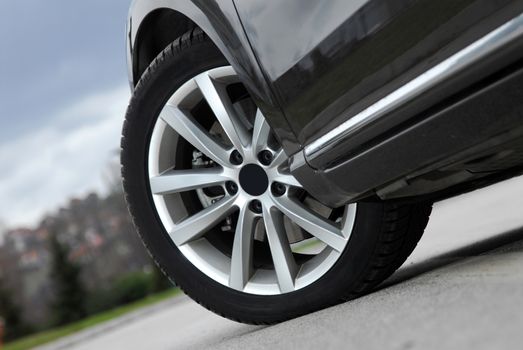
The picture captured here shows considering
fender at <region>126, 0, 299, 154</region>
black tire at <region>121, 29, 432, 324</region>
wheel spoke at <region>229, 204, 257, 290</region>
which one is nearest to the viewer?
fender at <region>126, 0, 299, 154</region>

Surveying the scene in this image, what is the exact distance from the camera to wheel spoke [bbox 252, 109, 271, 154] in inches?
106

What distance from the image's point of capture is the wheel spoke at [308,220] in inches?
105

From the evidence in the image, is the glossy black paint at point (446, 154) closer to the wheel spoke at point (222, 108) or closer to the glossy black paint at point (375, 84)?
the glossy black paint at point (375, 84)

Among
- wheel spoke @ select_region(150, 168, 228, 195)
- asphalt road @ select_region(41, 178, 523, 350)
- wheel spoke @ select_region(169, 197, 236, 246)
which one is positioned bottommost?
asphalt road @ select_region(41, 178, 523, 350)

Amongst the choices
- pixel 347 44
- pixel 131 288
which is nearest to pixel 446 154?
pixel 347 44

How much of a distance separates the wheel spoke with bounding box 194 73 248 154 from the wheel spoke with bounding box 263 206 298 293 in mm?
259

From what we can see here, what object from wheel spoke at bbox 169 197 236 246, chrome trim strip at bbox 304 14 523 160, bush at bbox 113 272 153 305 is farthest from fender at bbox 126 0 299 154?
bush at bbox 113 272 153 305

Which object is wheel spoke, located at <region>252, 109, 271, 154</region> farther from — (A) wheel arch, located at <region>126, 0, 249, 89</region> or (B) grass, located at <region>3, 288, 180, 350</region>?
(B) grass, located at <region>3, 288, 180, 350</region>

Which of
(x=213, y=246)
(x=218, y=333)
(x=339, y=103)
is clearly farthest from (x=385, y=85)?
(x=218, y=333)

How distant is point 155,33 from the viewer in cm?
319

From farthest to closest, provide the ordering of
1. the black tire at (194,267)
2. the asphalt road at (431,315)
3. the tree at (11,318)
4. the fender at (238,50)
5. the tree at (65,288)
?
1. the tree at (65,288)
2. the tree at (11,318)
3. the black tire at (194,267)
4. the fender at (238,50)
5. the asphalt road at (431,315)

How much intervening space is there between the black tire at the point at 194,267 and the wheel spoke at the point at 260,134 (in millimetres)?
253

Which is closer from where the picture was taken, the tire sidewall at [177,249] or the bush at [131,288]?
the tire sidewall at [177,249]

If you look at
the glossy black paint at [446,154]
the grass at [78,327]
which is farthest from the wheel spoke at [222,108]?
the grass at [78,327]
